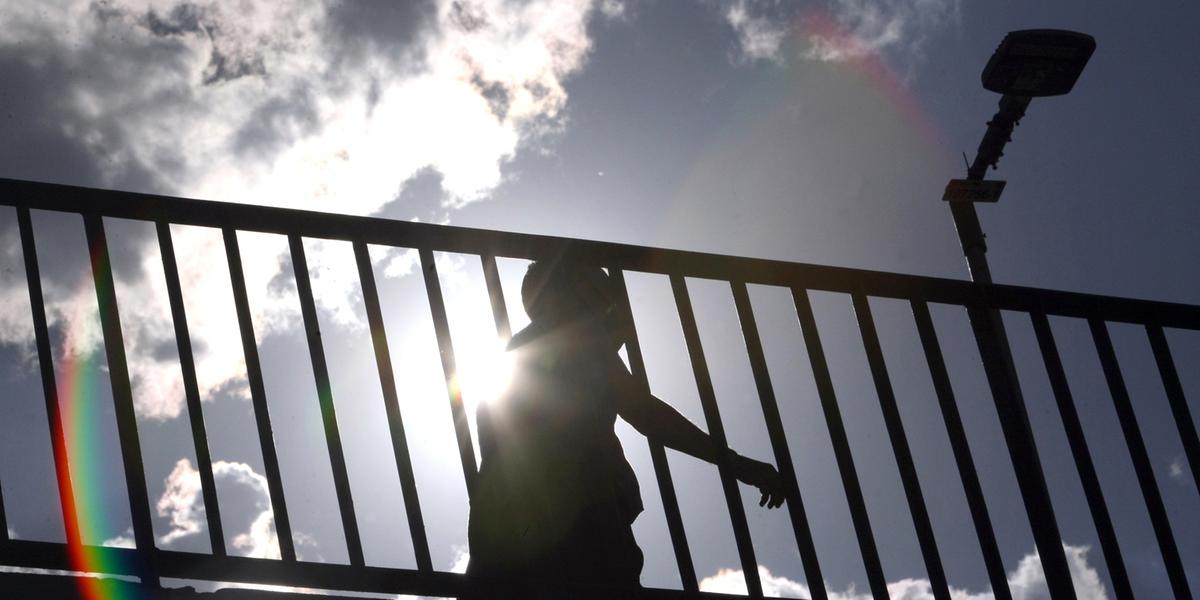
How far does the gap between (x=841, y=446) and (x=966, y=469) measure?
0.44 metres

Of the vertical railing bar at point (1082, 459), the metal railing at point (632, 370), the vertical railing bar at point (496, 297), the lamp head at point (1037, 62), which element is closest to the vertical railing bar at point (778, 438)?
the metal railing at point (632, 370)

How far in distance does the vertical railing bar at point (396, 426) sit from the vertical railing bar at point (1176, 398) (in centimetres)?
277

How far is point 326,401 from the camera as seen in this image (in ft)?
9.90

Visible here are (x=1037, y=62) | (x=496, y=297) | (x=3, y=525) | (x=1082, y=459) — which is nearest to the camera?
(x=3, y=525)

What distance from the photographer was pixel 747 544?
324 centimetres

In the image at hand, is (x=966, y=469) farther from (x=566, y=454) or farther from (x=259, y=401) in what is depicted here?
(x=259, y=401)

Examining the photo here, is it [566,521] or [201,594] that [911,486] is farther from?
[201,594]

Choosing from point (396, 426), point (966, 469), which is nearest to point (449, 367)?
point (396, 426)

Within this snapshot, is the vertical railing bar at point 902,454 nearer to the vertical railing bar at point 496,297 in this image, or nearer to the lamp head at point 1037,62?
the vertical railing bar at point 496,297

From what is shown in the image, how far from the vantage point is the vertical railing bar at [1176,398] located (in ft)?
12.4

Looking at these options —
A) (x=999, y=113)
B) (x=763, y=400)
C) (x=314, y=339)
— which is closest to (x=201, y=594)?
(x=314, y=339)

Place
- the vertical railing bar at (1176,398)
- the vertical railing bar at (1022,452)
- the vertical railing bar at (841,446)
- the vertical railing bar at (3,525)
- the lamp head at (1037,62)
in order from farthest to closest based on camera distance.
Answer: the lamp head at (1037,62)
the vertical railing bar at (1176,398)
the vertical railing bar at (1022,452)
the vertical railing bar at (841,446)
the vertical railing bar at (3,525)

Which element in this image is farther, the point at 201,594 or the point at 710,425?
the point at 710,425

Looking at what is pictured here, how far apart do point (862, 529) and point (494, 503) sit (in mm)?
1171
